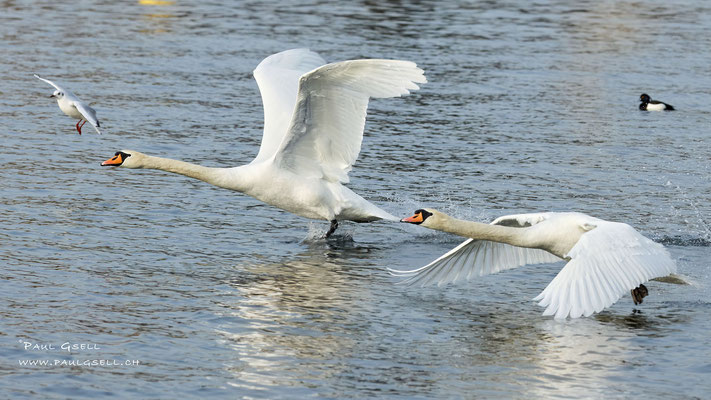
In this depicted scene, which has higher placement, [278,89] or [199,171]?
[278,89]

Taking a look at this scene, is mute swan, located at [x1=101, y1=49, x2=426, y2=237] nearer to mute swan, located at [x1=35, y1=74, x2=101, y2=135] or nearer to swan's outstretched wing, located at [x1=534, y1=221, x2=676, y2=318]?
swan's outstretched wing, located at [x1=534, y1=221, x2=676, y2=318]

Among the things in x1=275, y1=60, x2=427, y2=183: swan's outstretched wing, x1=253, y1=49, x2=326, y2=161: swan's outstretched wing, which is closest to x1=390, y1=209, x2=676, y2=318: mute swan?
x1=275, y1=60, x2=427, y2=183: swan's outstretched wing

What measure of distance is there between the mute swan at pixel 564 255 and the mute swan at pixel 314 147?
1464 millimetres

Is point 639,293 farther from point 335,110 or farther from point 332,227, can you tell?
point 332,227

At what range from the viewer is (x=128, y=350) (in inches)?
340

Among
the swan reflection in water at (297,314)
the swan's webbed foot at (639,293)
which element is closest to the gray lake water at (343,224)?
the swan reflection in water at (297,314)

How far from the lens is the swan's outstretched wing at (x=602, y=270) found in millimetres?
8883

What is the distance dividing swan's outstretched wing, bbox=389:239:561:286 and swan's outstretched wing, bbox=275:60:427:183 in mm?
1487

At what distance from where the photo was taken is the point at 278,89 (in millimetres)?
13391

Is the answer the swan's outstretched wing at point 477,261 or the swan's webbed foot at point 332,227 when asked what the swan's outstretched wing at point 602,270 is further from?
the swan's webbed foot at point 332,227

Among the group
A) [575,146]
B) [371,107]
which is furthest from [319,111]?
[371,107]

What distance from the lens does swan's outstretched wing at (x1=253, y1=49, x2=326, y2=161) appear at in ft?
42.5

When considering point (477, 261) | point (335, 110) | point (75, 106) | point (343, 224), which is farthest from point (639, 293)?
point (75, 106)

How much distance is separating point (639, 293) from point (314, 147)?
3651 mm
